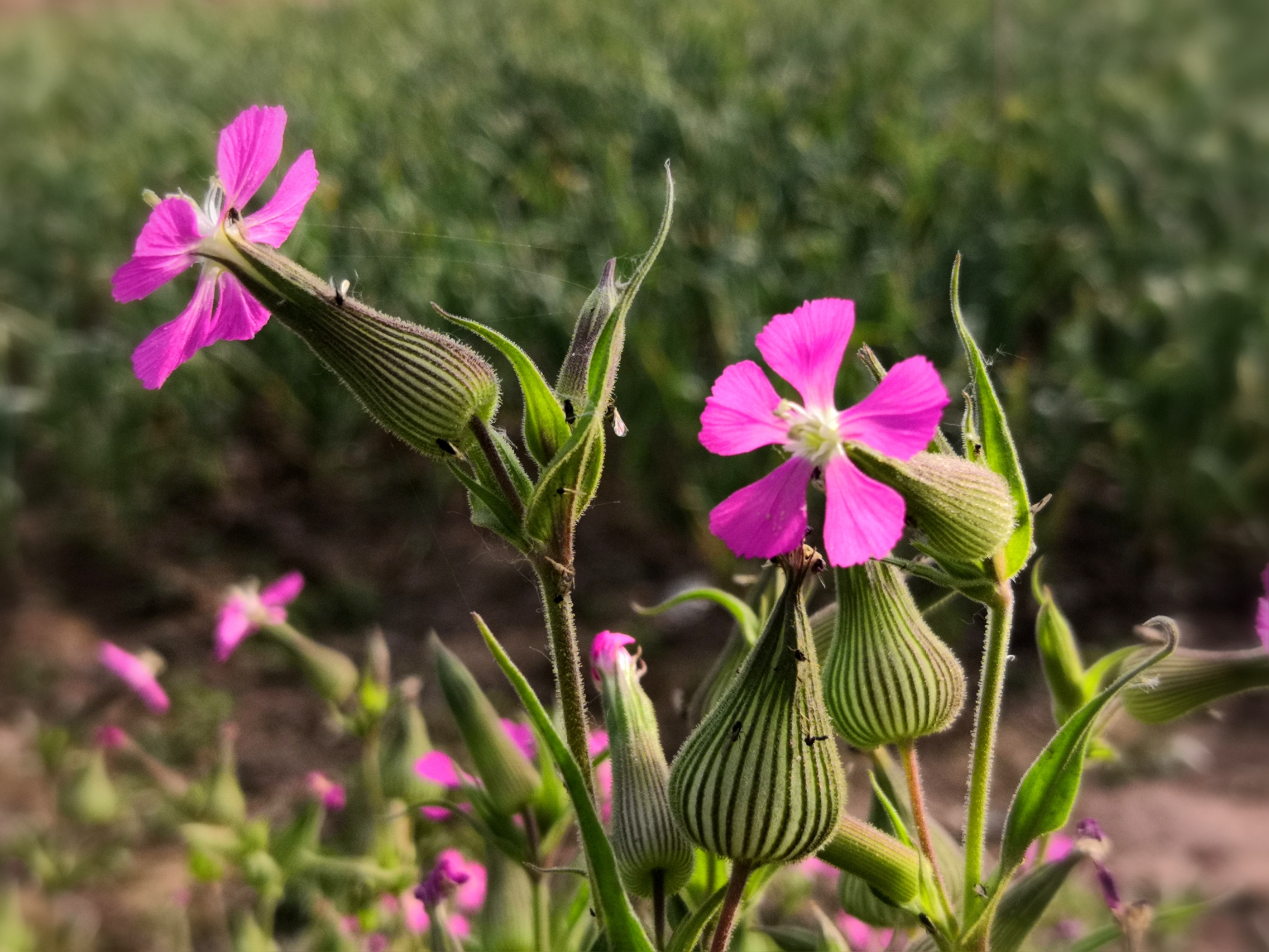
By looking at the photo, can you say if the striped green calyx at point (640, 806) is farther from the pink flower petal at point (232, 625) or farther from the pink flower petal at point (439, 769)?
the pink flower petal at point (232, 625)

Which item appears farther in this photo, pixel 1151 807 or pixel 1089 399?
pixel 1089 399

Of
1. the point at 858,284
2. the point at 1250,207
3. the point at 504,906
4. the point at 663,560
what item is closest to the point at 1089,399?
the point at 858,284

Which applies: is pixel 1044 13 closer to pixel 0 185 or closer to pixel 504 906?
pixel 0 185

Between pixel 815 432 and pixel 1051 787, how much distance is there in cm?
17

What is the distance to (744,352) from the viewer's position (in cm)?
199

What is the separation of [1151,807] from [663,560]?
95 cm

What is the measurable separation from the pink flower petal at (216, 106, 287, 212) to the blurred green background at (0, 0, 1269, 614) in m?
0.82

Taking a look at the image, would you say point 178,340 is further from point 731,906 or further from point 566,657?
point 731,906

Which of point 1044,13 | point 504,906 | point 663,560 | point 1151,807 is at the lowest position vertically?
point 1151,807

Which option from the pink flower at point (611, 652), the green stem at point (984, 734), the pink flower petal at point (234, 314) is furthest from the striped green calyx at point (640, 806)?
the pink flower petal at point (234, 314)

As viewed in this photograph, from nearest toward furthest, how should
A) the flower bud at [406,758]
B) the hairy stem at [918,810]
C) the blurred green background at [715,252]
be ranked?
the hairy stem at [918,810] < the flower bud at [406,758] < the blurred green background at [715,252]

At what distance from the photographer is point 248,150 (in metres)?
0.46

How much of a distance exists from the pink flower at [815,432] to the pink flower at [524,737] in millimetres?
292

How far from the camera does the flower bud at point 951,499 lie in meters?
0.40
